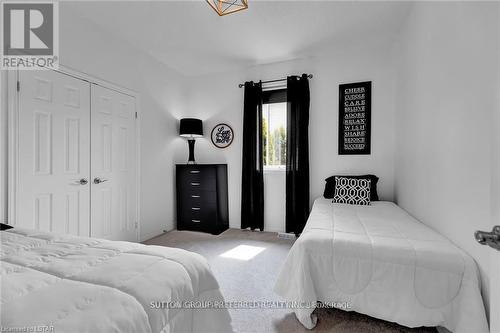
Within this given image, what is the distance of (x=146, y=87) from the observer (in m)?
3.14

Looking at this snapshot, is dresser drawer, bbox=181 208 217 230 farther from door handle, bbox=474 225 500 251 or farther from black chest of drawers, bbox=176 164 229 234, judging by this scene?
door handle, bbox=474 225 500 251

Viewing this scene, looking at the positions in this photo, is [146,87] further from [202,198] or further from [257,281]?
[257,281]

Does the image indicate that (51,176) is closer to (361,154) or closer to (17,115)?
(17,115)

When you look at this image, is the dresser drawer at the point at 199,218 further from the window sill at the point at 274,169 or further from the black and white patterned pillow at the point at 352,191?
the black and white patterned pillow at the point at 352,191

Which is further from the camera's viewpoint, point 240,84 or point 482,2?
point 240,84

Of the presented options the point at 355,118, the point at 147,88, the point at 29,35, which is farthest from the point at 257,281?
the point at 29,35

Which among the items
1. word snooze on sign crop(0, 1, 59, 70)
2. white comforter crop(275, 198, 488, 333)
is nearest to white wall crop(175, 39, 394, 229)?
white comforter crop(275, 198, 488, 333)

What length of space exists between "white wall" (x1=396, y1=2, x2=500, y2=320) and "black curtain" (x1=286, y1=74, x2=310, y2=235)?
119cm

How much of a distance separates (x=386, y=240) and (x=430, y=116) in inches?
45.4

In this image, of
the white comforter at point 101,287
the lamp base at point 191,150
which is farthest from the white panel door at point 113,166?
the white comforter at point 101,287

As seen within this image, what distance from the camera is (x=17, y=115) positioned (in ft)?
6.08

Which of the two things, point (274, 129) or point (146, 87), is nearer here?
point (146, 87)

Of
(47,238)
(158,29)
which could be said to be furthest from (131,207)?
(158,29)

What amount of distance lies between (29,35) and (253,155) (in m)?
2.69
